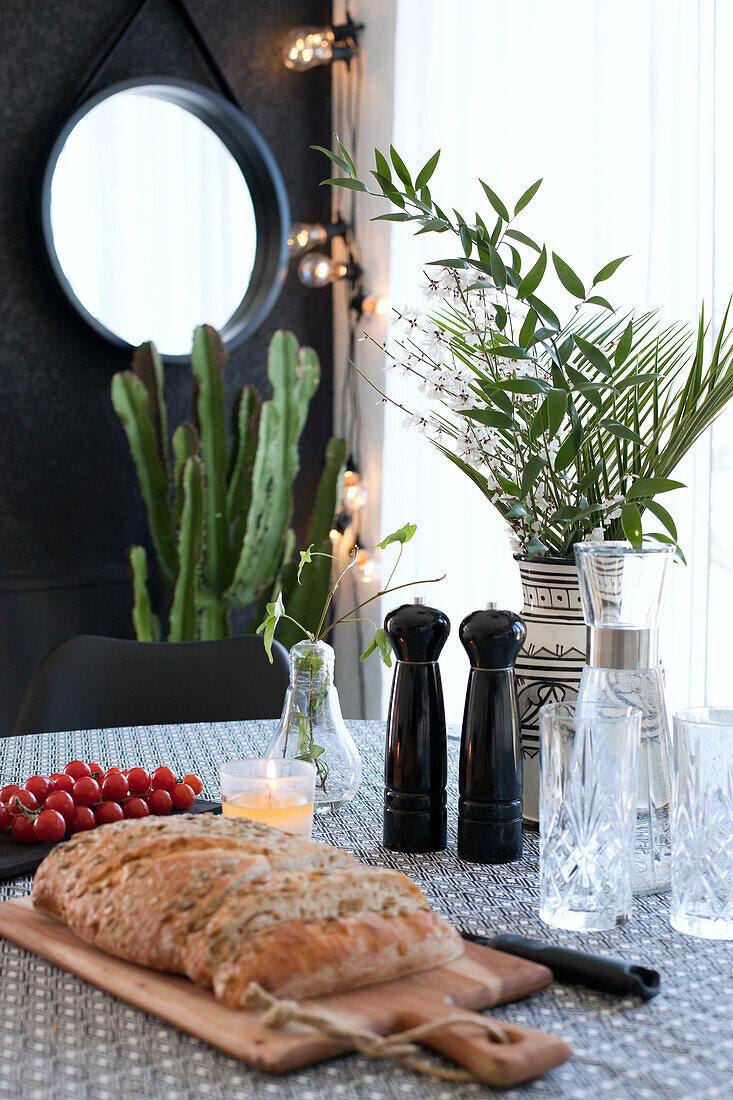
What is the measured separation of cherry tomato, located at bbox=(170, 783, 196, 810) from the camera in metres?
1.10

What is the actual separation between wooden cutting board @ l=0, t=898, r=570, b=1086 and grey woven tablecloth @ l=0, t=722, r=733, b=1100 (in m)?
0.01

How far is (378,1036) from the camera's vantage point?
2.06ft

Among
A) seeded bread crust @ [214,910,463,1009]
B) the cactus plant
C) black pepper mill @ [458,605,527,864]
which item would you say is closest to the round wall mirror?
the cactus plant

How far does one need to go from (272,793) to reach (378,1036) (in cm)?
35

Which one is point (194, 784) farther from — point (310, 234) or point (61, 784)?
point (310, 234)

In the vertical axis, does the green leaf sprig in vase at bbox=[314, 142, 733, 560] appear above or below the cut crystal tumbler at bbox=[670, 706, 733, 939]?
above

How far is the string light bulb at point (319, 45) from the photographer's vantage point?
3.23 metres

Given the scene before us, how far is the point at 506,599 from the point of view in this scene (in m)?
2.89

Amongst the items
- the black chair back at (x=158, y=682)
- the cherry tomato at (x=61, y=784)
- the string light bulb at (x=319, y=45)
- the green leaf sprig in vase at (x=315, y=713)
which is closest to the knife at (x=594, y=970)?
the green leaf sprig in vase at (x=315, y=713)

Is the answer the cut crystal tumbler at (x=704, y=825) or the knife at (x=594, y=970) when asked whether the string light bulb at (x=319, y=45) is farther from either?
the knife at (x=594, y=970)

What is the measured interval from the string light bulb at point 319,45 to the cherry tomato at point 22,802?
273 centimetres

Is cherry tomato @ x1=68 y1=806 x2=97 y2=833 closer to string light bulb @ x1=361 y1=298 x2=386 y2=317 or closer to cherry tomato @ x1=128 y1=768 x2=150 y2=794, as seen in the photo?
cherry tomato @ x1=128 y1=768 x2=150 y2=794

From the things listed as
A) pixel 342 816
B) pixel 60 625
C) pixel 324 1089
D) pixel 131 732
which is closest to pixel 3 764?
pixel 131 732

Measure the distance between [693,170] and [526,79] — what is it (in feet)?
1.96
